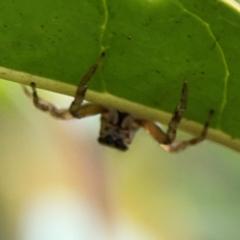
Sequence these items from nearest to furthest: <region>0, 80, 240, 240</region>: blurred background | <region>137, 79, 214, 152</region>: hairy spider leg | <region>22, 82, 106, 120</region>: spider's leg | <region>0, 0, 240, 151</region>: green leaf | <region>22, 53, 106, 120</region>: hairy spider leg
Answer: <region>0, 0, 240, 151</region>: green leaf
<region>137, 79, 214, 152</region>: hairy spider leg
<region>22, 53, 106, 120</region>: hairy spider leg
<region>22, 82, 106, 120</region>: spider's leg
<region>0, 80, 240, 240</region>: blurred background

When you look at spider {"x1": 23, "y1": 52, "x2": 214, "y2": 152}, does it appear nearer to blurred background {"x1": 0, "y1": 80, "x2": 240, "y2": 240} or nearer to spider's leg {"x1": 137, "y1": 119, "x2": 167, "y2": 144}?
spider's leg {"x1": 137, "y1": 119, "x2": 167, "y2": 144}

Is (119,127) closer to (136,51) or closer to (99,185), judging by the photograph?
(136,51)

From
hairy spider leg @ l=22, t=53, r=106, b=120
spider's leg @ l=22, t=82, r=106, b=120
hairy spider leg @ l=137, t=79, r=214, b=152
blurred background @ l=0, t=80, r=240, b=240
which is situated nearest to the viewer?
hairy spider leg @ l=137, t=79, r=214, b=152

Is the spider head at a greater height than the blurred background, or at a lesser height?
Answer: greater

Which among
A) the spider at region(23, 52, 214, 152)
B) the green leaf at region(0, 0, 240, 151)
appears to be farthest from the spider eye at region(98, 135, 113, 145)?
the green leaf at region(0, 0, 240, 151)

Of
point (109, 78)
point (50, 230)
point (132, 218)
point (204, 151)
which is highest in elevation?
point (109, 78)

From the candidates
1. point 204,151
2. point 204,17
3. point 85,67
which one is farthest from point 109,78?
point 204,151

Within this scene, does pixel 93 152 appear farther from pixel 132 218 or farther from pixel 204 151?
pixel 204 151
